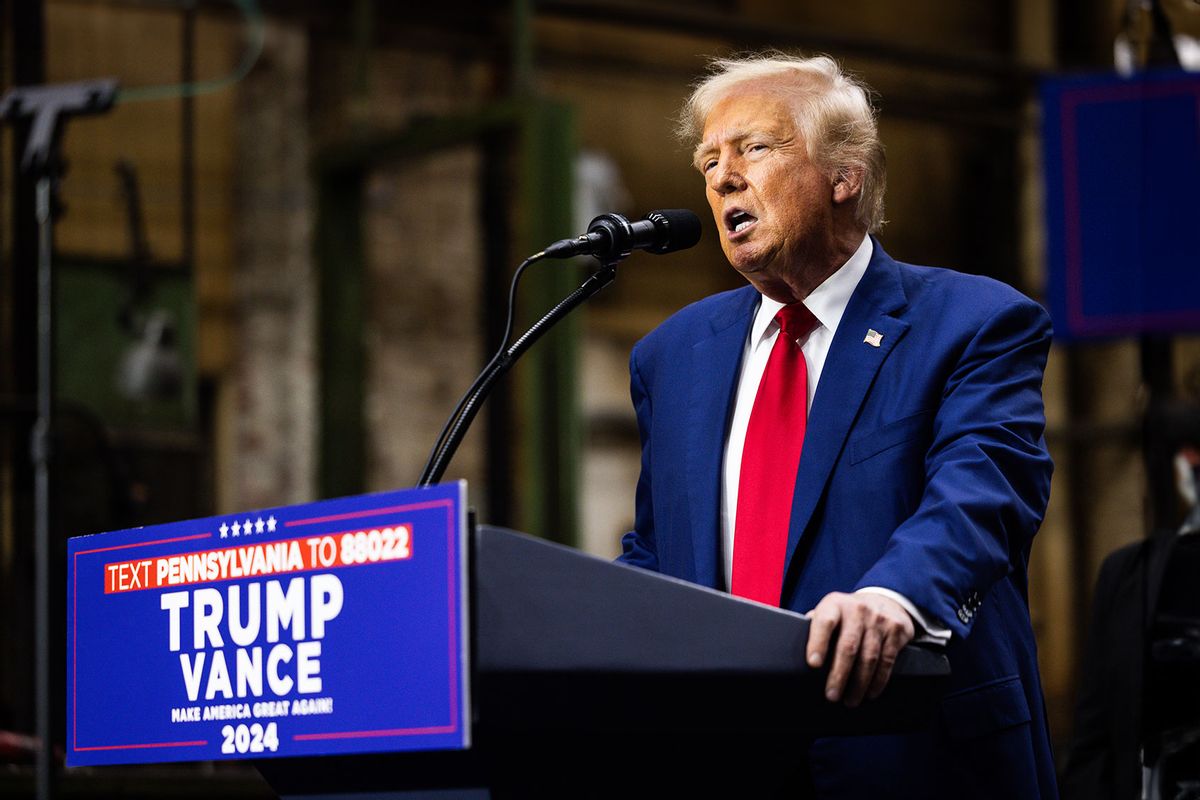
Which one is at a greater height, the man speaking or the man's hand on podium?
the man speaking

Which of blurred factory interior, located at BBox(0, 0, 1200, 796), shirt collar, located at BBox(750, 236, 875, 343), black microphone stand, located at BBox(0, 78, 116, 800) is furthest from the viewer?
blurred factory interior, located at BBox(0, 0, 1200, 796)

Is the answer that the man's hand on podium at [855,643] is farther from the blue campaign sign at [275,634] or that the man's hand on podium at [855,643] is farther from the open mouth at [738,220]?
the open mouth at [738,220]

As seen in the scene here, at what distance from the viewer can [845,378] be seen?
172 centimetres

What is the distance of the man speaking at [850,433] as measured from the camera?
62.9 inches

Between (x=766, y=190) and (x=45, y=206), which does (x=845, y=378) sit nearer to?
(x=766, y=190)

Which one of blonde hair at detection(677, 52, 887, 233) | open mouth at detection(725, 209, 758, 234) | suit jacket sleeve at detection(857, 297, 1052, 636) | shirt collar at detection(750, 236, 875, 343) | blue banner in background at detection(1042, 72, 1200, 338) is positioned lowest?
suit jacket sleeve at detection(857, 297, 1052, 636)

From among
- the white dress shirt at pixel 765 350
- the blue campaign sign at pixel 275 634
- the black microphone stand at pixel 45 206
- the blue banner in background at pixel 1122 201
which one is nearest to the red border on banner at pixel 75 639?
the blue campaign sign at pixel 275 634

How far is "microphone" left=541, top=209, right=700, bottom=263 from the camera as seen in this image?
165 cm

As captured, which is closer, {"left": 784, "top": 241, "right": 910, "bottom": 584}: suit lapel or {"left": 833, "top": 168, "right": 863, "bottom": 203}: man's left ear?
{"left": 784, "top": 241, "right": 910, "bottom": 584}: suit lapel

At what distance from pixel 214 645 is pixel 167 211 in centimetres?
470

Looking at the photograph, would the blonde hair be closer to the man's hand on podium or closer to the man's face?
the man's face

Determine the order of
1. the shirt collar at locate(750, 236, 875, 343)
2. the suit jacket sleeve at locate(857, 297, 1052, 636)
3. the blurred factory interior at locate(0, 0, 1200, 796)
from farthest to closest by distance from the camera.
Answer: the blurred factory interior at locate(0, 0, 1200, 796) < the shirt collar at locate(750, 236, 875, 343) < the suit jacket sleeve at locate(857, 297, 1052, 636)

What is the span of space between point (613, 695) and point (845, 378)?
0.51 m

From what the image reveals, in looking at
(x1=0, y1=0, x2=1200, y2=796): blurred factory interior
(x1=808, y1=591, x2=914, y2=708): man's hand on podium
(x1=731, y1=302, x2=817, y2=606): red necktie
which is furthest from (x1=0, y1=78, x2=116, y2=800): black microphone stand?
(x1=808, y1=591, x2=914, y2=708): man's hand on podium
